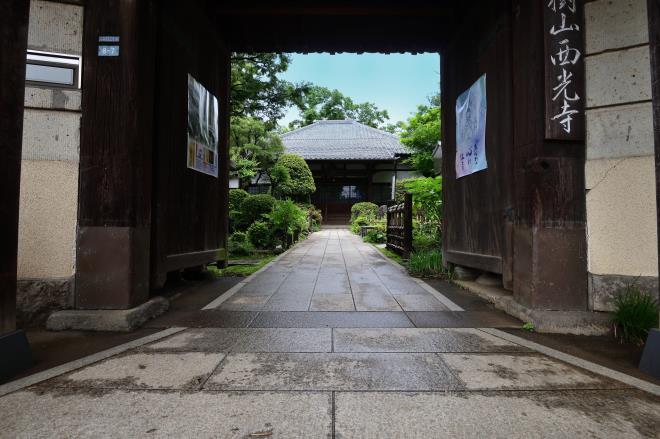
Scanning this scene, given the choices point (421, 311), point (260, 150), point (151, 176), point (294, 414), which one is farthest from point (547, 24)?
point (260, 150)

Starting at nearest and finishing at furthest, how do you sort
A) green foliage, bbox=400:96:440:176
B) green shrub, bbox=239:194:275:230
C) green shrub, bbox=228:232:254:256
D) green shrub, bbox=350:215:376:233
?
1. green shrub, bbox=228:232:254:256
2. green shrub, bbox=239:194:275:230
3. green foliage, bbox=400:96:440:176
4. green shrub, bbox=350:215:376:233

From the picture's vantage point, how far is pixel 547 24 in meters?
3.56

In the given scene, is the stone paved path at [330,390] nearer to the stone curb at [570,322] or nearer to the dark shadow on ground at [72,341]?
the dark shadow on ground at [72,341]

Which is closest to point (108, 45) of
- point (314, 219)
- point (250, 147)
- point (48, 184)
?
point (48, 184)

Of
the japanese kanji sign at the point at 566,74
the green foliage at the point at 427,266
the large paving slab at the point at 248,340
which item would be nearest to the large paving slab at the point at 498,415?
the large paving slab at the point at 248,340

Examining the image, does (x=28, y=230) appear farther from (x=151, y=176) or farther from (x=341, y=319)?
(x=341, y=319)

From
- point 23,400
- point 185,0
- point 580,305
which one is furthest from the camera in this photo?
point 185,0

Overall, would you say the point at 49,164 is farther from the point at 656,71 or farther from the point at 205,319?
the point at 656,71

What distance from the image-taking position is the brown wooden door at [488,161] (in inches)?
173

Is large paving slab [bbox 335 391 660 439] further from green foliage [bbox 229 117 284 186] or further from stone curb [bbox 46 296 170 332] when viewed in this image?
green foliage [bbox 229 117 284 186]

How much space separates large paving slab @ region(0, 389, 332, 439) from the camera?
1.81 m

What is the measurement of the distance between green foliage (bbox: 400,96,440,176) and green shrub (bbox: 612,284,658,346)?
972cm

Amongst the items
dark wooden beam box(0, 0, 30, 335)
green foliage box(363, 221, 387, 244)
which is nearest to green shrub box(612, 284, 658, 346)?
dark wooden beam box(0, 0, 30, 335)

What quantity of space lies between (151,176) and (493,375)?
389 cm
